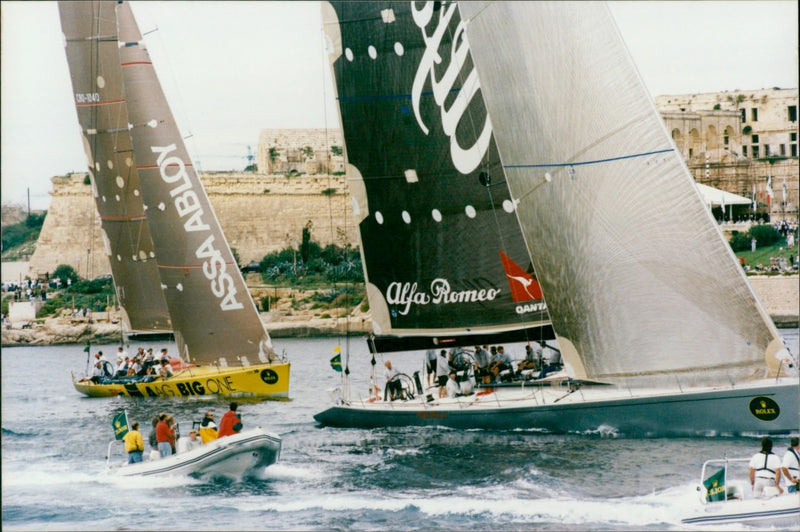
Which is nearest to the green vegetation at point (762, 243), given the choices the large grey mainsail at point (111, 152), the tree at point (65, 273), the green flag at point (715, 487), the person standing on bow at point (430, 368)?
the large grey mainsail at point (111, 152)

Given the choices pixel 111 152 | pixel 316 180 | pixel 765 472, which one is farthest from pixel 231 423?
pixel 316 180

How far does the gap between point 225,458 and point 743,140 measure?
7727cm

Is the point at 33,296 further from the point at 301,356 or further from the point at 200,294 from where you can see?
the point at 200,294

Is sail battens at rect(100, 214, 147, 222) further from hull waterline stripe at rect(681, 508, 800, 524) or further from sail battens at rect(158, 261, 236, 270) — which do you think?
hull waterline stripe at rect(681, 508, 800, 524)

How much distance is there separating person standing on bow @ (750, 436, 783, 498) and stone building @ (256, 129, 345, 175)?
7476 centimetres

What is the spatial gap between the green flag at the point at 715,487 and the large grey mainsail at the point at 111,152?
825 inches

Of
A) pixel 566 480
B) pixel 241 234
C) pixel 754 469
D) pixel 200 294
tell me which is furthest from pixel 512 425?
pixel 241 234

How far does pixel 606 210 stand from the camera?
688 inches

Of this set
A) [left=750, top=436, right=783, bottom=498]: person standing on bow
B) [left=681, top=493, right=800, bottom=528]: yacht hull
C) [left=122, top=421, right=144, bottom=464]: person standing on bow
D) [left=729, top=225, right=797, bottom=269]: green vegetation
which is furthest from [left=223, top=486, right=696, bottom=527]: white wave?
[left=729, top=225, right=797, bottom=269]: green vegetation

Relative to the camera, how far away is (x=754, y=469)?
1341cm

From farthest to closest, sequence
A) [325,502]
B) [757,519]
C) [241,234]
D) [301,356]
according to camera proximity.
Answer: [241,234]
[301,356]
[325,502]
[757,519]

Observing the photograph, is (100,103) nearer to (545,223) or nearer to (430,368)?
(430,368)

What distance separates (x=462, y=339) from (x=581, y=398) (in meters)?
2.44

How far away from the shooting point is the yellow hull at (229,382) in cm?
2625
